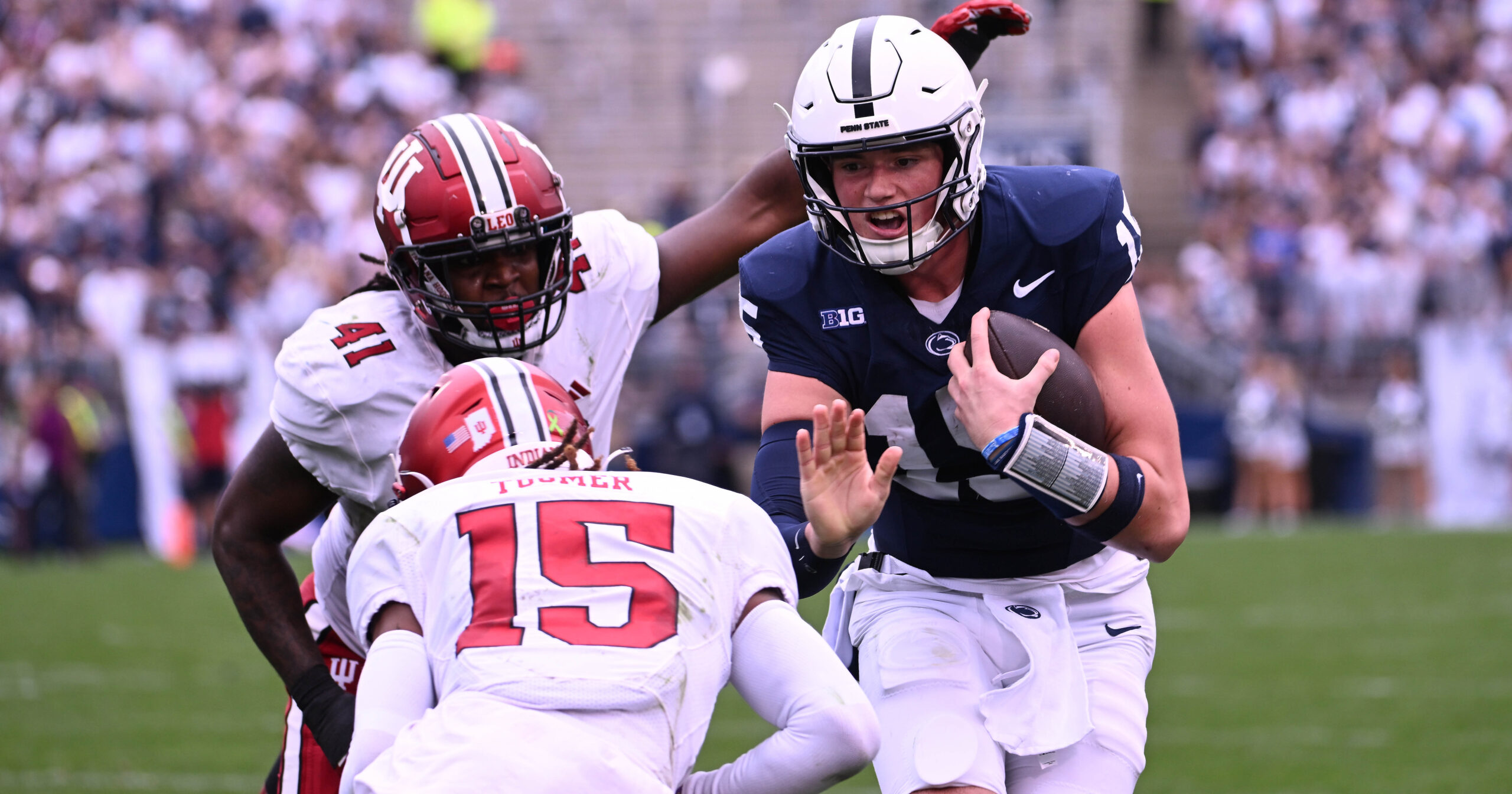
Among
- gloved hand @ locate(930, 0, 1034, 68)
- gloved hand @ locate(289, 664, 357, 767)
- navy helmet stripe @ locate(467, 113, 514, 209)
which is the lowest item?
gloved hand @ locate(289, 664, 357, 767)

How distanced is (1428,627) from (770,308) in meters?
6.82

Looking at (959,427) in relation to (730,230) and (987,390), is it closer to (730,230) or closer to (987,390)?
(987,390)

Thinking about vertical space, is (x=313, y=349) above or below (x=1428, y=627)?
above

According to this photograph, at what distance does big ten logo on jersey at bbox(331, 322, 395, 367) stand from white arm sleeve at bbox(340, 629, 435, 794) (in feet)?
2.91

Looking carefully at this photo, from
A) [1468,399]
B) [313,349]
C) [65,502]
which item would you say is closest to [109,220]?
[65,502]

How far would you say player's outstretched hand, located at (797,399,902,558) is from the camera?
2994 millimetres

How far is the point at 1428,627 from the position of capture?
9.16 m

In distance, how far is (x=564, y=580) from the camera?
8.19ft

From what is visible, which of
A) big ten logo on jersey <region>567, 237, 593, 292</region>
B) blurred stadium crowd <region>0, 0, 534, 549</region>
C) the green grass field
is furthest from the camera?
blurred stadium crowd <region>0, 0, 534, 549</region>

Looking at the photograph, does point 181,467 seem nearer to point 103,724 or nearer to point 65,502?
point 65,502

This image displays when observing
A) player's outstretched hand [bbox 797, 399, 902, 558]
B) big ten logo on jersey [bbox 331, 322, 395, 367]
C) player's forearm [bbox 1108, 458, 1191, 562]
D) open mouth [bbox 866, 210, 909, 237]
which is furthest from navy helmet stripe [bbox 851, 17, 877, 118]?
big ten logo on jersey [bbox 331, 322, 395, 367]

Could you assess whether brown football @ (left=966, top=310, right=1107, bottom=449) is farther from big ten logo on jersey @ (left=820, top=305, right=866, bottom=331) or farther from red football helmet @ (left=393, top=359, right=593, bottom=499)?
red football helmet @ (left=393, top=359, right=593, bottom=499)

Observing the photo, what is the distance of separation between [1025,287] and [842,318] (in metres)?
0.35

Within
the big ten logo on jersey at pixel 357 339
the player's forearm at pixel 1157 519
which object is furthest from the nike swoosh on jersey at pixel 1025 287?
the big ten logo on jersey at pixel 357 339
